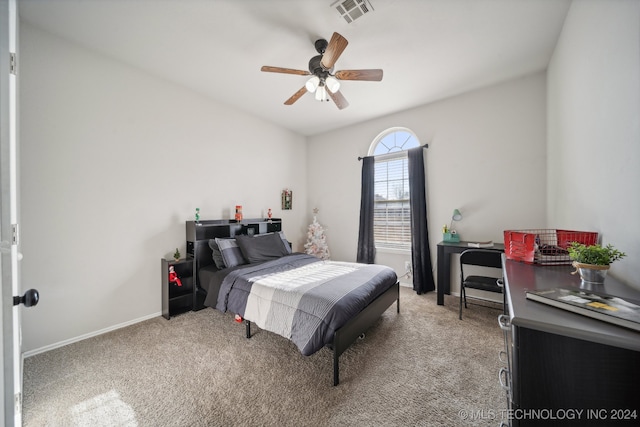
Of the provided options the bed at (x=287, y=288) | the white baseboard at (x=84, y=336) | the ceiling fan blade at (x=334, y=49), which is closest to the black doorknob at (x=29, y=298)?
the bed at (x=287, y=288)

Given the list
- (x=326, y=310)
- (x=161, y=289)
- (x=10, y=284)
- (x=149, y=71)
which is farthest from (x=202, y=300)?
(x=149, y=71)

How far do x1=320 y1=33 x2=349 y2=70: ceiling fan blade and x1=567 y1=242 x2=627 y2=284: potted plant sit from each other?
1.89m

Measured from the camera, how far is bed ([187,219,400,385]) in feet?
5.61

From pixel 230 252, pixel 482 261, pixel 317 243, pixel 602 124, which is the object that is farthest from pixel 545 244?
pixel 317 243

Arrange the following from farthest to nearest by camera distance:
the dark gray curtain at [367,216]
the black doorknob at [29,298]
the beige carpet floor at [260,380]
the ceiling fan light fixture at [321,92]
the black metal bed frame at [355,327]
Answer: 1. the dark gray curtain at [367,216]
2. the ceiling fan light fixture at [321,92]
3. the black metal bed frame at [355,327]
4. the beige carpet floor at [260,380]
5. the black doorknob at [29,298]

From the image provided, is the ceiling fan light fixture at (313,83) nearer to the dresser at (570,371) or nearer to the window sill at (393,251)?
the dresser at (570,371)

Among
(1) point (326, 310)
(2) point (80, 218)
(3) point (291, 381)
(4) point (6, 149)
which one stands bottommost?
(3) point (291, 381)

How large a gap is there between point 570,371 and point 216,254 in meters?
3.00

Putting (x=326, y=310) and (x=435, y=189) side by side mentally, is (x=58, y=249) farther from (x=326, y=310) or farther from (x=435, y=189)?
(x=435, y=189)

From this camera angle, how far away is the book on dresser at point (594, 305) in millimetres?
670

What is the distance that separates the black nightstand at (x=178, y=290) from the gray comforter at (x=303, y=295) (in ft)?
2.29

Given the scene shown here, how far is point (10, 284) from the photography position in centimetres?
87

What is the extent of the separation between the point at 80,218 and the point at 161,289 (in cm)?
110

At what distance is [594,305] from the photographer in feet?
2.47
